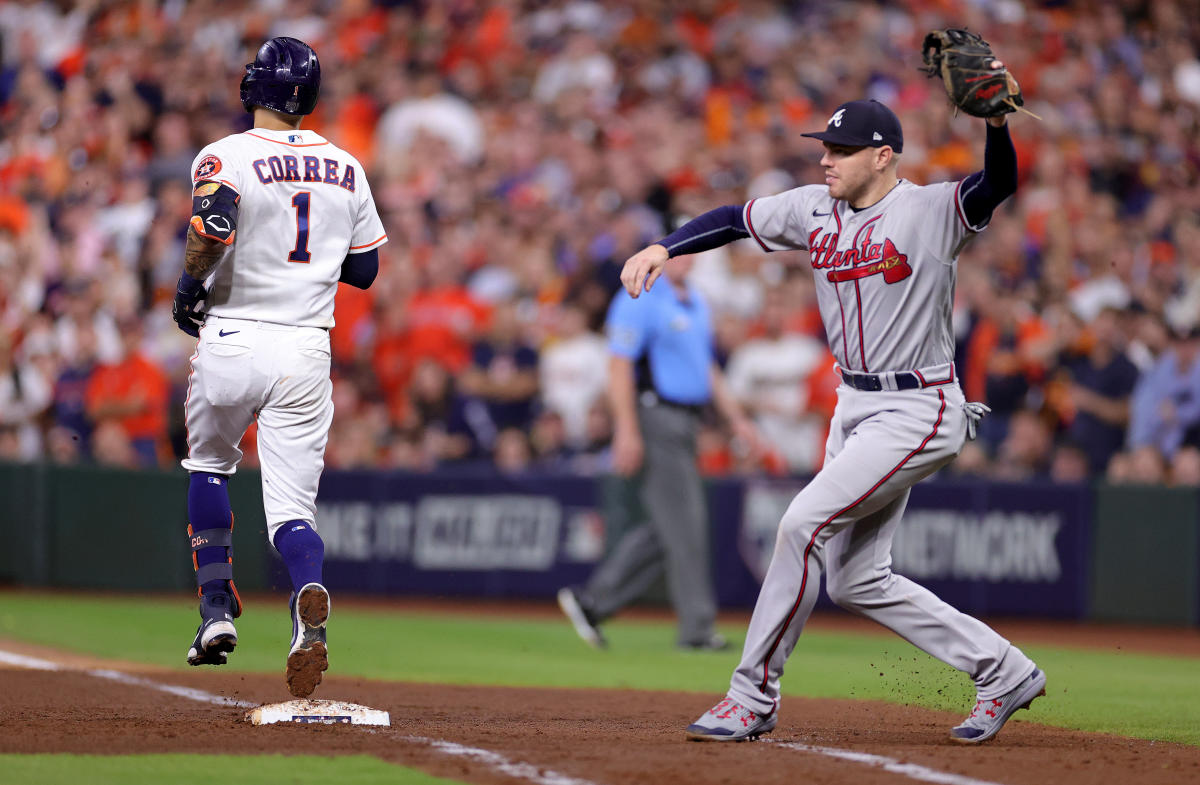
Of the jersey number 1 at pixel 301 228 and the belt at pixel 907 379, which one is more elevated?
the jersey number 1 at pixel 301 228

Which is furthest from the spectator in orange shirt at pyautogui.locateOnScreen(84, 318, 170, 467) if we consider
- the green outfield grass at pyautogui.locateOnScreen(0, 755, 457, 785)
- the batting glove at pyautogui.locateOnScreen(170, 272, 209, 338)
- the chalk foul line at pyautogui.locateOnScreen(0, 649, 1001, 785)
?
the green outfield grass at pyautogui.locateOnScreen(0, 755, 457, 785)

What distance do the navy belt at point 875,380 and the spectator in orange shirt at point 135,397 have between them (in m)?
9.56

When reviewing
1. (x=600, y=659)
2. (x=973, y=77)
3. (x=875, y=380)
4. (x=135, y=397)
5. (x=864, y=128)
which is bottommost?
(x=600, y=659)

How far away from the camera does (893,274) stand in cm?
579

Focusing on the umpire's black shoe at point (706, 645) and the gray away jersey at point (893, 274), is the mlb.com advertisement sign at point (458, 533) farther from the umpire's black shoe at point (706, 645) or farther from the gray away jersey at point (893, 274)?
the gray away jersey at point (893, 274)

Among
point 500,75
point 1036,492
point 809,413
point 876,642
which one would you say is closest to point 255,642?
point 876,642

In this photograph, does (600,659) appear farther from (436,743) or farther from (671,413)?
(436,743)

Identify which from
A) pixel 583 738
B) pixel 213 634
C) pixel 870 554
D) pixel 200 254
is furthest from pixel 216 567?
pixel 870 554

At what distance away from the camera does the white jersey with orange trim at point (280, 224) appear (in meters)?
5.97

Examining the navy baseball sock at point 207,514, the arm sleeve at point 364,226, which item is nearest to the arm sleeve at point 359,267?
the arm sleeve at point 364,226

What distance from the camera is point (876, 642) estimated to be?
11383 mm

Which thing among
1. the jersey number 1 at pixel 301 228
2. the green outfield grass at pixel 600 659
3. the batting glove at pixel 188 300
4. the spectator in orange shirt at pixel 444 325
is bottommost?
the green outfield grass at pixel 600 659

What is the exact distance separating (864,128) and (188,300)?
2539mm

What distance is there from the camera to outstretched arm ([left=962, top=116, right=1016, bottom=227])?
545 centimetres
